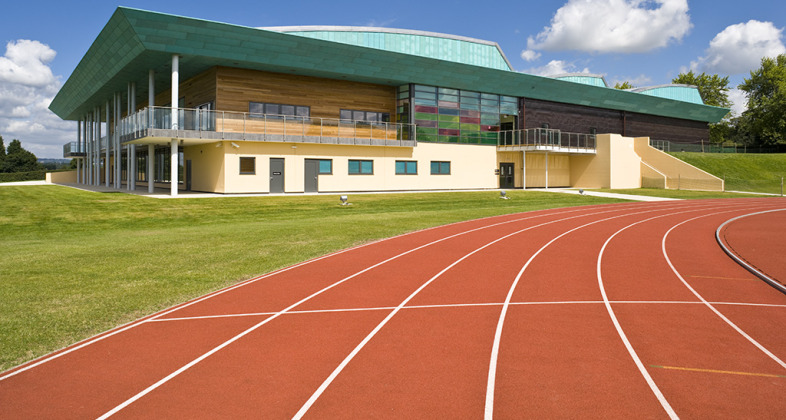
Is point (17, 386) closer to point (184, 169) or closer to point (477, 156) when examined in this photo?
point (184, 169)

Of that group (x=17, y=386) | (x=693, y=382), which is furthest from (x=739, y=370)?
(x=17, y=386)

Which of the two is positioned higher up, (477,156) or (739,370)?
(477,156)

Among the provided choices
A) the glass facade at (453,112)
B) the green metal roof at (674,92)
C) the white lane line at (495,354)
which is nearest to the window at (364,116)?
the glass facade at (453,112)

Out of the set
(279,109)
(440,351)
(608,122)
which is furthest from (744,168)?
(440,351)

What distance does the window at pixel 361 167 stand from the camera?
113 ft

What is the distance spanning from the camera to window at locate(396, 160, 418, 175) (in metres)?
36.6

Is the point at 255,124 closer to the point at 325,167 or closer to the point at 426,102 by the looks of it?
the point at 325,167

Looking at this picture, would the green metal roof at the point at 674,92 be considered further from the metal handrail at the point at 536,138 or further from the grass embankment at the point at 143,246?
the grass embankment at the point at 143,246

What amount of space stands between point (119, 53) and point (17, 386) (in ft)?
94.3

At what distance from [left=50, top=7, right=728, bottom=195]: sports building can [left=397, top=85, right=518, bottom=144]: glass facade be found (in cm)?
11

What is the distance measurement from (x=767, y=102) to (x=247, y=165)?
68872 mm

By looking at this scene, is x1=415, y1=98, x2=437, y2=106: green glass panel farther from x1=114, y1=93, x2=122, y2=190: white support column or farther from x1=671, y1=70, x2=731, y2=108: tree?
x1=671, y1=70, x2=731, y2=108: tree

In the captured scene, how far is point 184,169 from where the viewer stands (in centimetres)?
3612

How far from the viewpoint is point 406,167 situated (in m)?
37.0
